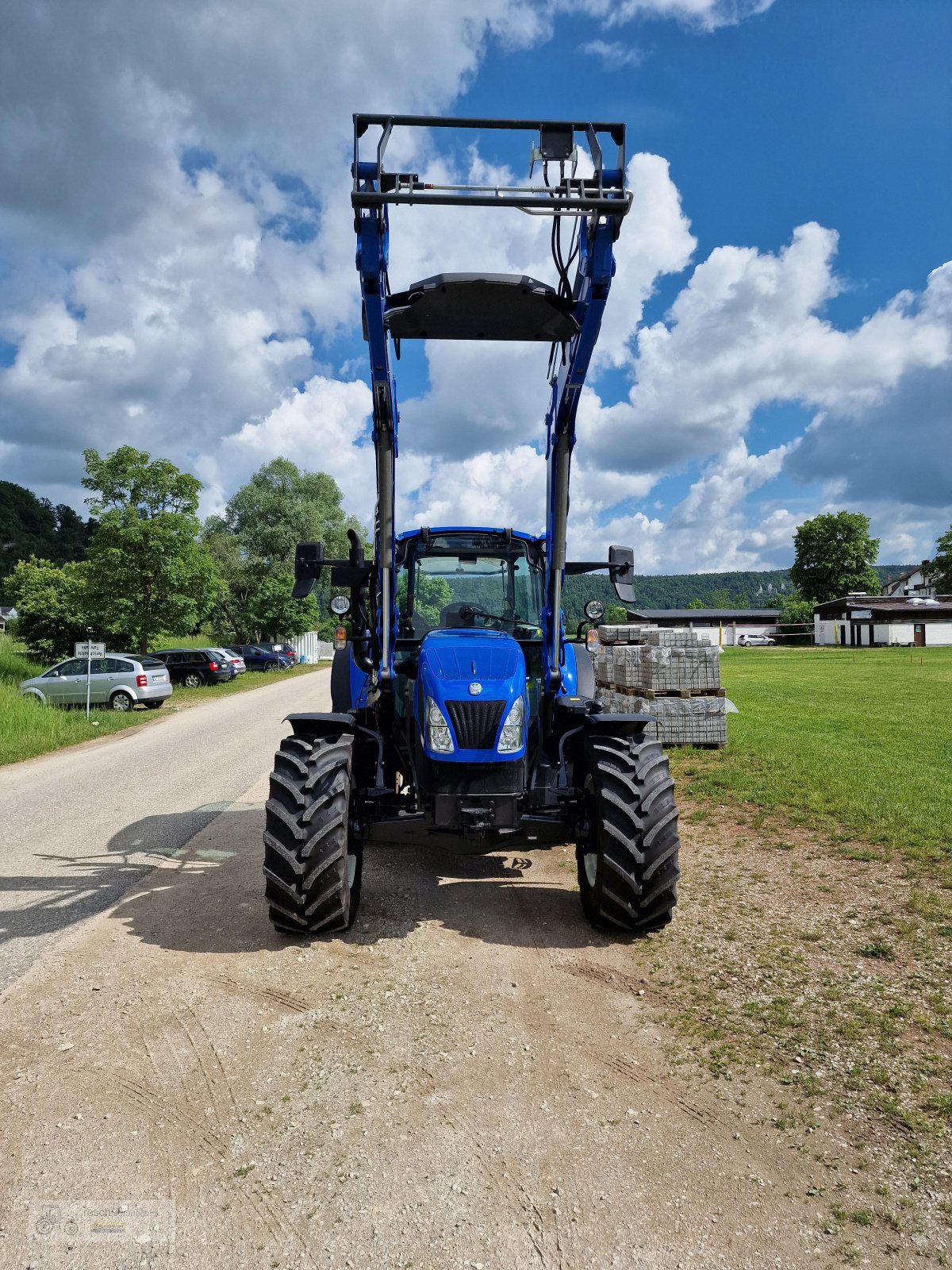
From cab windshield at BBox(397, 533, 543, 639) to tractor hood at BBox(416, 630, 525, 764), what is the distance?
1019 mm

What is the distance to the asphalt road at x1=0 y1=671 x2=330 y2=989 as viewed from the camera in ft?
18.2

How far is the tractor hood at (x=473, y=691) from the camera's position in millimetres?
4707

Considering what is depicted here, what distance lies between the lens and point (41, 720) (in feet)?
51.4

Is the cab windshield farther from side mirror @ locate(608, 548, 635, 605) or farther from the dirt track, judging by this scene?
the dirt track

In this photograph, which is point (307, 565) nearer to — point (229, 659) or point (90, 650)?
point (90, 650)

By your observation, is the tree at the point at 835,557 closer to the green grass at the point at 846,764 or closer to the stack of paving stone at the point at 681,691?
the green grass at the point at 846,764

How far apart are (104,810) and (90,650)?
9857mm

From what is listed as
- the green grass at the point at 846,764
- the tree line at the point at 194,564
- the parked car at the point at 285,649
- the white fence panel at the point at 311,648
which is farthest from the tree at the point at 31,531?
the green grass at the point at 846,764

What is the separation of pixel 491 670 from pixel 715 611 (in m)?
100.0

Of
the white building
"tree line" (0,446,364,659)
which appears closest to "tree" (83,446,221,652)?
"tree line" (0,446,364,659)

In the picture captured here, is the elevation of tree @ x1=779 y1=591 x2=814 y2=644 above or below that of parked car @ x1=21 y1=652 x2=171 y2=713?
above

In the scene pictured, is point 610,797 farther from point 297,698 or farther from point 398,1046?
point 297,698

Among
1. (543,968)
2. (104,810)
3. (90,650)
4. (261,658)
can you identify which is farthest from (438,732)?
(261,658)

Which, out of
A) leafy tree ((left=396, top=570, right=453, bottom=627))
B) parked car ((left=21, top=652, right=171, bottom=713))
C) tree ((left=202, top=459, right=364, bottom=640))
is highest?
tree ((left=202, top=459, right=364, bottom=640))
